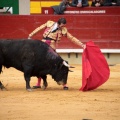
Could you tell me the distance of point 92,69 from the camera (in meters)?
11.2

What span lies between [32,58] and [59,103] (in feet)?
5.66

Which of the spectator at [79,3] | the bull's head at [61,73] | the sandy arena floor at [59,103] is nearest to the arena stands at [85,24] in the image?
the spectator at [79,3]

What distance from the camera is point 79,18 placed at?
17125mm

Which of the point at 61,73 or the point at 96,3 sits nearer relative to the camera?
the point at 61,73

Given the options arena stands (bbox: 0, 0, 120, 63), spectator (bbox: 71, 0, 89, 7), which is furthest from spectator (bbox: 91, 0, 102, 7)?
spectator (bbox: 71, 0, 89, 7)

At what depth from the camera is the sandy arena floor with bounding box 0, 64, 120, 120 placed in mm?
8289

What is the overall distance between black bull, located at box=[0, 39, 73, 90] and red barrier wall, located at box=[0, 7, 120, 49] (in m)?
5.99

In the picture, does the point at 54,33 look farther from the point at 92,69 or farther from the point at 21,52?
the point at 92,69

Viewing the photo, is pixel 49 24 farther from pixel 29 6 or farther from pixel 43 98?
pixel 29 6

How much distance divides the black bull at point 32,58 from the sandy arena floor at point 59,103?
1.06 ft

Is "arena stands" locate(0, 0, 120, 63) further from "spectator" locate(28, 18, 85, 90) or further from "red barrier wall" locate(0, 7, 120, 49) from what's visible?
"spectator" locate(28, 18, 85, 90)

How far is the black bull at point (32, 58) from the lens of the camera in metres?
11.0

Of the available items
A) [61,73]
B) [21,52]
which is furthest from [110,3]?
[21,52]

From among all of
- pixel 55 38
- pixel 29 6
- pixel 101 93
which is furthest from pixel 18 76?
pixel 29 6
